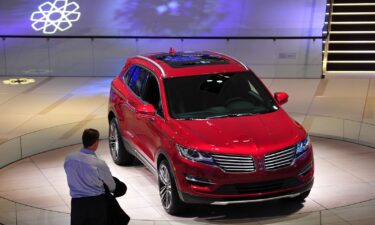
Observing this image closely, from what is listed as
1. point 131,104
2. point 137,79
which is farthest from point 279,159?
point 137,79

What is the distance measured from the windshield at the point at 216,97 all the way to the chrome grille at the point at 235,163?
0.96 metres

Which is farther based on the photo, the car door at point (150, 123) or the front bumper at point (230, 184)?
the car door at point (150, 123)

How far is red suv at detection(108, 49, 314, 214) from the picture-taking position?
7.41m

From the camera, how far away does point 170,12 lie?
63.6 ft

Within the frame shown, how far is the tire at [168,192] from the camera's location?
7723mm

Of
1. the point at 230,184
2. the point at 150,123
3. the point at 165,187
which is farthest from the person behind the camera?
the point at 150,123

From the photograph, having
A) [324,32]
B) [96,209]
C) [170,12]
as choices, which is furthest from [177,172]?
[170,12]

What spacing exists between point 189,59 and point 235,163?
244 centimetres

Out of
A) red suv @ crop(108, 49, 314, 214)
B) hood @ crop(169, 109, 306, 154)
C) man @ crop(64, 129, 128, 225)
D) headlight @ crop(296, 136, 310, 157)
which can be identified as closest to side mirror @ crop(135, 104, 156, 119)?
red suv @ crop(108, 49, 314, 214)

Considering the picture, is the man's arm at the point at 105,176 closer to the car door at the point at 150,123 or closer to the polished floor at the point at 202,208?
the polished floor at the point at 202,208

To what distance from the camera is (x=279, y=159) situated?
7523 mm

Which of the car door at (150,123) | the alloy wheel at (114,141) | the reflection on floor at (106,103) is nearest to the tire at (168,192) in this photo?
the car door at (150,123)

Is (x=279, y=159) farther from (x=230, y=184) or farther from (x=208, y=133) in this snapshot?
(x=208, y=133)

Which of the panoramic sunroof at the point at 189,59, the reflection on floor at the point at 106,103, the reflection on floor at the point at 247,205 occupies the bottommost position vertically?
the reflection on floor at the point at 106,103
